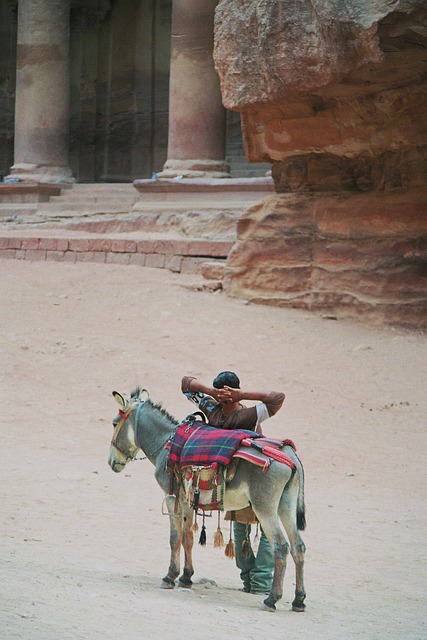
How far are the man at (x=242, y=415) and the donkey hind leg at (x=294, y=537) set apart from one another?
282 millimetres

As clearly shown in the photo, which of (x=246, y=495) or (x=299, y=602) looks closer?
(x=299, y=602)

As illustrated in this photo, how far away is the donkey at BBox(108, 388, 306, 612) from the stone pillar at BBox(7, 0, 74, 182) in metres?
16.4

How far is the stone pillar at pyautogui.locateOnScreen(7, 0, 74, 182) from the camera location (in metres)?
22.0

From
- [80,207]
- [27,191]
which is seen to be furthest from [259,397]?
[27,191]

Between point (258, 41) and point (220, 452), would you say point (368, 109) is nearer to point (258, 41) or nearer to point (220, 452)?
point (258, 41)

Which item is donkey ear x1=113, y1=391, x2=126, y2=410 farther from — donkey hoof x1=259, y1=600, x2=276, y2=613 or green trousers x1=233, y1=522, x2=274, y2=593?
donkey hoof x1=259, y1=600, x2=276, y2=613

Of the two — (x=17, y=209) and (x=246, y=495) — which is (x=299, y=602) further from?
(x=17, y=209)

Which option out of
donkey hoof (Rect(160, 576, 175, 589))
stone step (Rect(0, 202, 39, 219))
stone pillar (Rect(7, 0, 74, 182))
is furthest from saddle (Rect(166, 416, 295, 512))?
stone pillar (Rect(7, 0, 74, 182))

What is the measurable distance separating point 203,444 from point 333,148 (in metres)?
7.36

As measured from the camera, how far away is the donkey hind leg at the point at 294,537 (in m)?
5.35

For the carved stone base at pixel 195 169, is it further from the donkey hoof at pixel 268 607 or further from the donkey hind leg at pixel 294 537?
the donkey hoof at pixel 268 607

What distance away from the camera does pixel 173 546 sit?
225 inches

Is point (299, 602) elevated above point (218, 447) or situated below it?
below

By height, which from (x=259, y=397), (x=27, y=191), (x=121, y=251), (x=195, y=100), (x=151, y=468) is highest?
(x=195, y=100)
